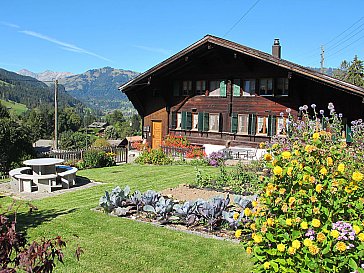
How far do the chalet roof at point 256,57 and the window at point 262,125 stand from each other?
381cm

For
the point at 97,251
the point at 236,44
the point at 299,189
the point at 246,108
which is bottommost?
the point at 97,251

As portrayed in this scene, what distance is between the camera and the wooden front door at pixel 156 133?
25.5 m

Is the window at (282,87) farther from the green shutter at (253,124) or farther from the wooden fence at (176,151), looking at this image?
the wooden fence at (176,151)

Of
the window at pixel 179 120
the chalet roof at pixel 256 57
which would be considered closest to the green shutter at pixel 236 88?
the chalet roof at pixel 256 57

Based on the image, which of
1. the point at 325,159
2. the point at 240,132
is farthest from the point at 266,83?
the point at 325,159

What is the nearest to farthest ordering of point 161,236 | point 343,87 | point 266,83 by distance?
point 161,236 → point 343,87 → point 266,83

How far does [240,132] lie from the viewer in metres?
21.5

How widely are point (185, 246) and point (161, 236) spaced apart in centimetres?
61

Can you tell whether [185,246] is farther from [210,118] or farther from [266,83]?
[210,118]

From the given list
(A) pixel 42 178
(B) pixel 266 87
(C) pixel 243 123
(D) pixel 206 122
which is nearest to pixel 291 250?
(A) pixel 42 178

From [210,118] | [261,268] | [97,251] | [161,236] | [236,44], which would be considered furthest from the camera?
[210,118]

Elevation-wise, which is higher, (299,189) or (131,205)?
(299,189)

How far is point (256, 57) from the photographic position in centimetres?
1809

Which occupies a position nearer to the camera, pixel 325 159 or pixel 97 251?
pixel 325 159
